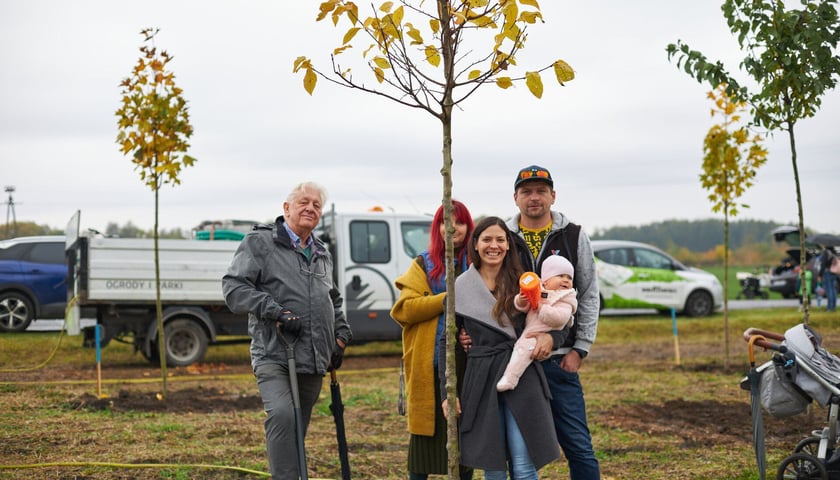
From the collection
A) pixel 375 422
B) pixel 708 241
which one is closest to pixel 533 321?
pixel 375 422

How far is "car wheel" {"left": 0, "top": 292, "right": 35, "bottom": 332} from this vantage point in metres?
13.3

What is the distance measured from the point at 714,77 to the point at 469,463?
512 cm

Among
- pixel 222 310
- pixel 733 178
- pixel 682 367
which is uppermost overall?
pixel 733 178

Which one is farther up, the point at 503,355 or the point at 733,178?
the point at 733,178

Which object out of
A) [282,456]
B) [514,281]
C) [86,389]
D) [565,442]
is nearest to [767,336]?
[565,442]

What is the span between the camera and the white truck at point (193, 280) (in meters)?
11.8

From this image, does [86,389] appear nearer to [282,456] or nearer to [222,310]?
[222,310]

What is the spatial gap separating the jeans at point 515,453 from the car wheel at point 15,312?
11.6m

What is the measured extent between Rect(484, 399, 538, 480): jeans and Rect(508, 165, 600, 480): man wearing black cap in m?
0.39

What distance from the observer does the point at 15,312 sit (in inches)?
535

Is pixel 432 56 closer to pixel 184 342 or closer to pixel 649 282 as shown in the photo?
pixel 184 342

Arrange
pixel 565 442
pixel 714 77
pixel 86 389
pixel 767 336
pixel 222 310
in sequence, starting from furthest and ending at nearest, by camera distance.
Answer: pixel 222 310
pixel 86 389
pixel 714 77
pixel 767 336
pixel 565 442

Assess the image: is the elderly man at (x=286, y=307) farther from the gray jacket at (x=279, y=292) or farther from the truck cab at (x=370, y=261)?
the truck cab at (x=370, y=261)

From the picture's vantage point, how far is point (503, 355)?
401 centimetres
